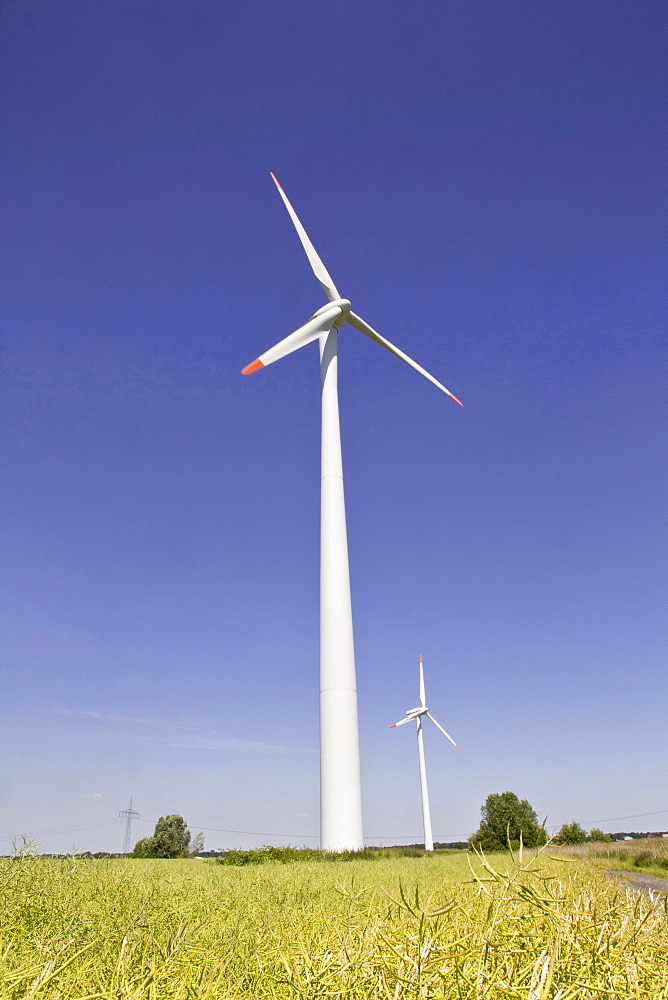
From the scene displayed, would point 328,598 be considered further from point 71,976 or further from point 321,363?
point 71,976

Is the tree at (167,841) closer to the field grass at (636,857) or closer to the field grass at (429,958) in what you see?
the field grass at (636,857)

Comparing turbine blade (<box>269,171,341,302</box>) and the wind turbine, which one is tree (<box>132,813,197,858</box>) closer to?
the wind turbine

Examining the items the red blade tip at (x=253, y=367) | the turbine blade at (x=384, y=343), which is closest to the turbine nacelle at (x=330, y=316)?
the turbine blade at (x=384, y=343)

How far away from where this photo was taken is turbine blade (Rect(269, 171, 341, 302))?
42.3 meters

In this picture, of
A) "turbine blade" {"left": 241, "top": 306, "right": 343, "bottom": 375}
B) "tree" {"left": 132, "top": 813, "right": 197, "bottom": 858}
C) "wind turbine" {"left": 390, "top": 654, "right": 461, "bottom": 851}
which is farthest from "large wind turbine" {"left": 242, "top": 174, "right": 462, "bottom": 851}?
"wind turbine" {"left": 390, "top": 654, "right": 461, "bottom": 851}

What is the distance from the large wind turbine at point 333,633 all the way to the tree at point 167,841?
35.2 ft

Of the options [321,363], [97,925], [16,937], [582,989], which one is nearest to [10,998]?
[582,989]

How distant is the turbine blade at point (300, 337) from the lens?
31325mm

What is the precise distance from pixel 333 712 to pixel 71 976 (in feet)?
102

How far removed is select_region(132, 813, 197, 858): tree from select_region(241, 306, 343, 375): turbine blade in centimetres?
2855

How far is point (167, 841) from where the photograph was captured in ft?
128

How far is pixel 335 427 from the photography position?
127ft

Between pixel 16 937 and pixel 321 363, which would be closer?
pixel 16 937

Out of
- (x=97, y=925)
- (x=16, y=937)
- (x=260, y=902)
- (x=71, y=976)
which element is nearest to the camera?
(x=71, y=976)
